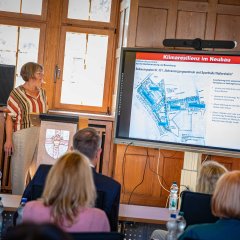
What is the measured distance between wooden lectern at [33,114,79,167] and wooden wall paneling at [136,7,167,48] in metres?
1.77

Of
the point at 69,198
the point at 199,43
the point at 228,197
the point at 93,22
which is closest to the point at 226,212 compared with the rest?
the point at 228,197

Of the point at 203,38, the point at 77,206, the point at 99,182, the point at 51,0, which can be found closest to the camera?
the point at 77,206

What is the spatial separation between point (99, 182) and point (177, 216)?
1.72 feet

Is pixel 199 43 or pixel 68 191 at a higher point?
pixel 199 43

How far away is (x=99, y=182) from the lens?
301 cm

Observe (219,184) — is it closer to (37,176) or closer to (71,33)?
(37,176)

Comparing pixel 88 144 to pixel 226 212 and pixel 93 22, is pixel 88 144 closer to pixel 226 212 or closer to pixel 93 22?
pixel 226 212

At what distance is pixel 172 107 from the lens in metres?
5.39

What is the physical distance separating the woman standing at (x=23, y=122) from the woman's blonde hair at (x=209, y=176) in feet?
7.90

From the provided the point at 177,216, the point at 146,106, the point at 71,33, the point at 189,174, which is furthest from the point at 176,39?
the point at 177,216

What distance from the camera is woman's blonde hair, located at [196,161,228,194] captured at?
10.6 feet

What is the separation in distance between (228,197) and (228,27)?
12.6 ft

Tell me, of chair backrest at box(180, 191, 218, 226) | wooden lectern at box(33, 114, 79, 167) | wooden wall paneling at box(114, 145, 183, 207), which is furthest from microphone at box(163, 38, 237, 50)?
chair backrest at box(180, 191, 218, 226)

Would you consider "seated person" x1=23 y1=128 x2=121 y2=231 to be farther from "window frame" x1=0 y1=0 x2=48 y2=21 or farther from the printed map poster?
"window frame" x1=0 y1=0 x2=48 y2=21
